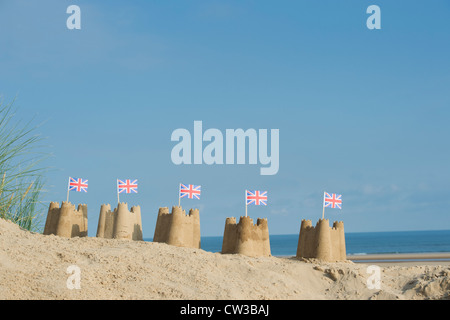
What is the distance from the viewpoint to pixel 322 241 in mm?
15555

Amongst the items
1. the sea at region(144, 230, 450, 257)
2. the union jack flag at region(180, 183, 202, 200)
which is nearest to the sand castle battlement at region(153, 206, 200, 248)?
the union jack flag at region(180, 183, 202, 200)

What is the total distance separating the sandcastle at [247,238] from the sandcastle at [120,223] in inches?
113

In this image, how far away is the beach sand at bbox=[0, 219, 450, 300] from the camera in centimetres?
1074

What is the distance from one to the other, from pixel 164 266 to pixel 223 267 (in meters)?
1.48

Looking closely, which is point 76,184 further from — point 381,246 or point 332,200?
point 381,246

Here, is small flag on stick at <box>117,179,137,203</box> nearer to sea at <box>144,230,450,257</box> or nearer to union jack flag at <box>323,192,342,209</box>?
union jack flag at <box>323,192,342,209</box>

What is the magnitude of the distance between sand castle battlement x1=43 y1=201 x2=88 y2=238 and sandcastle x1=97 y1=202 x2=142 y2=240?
0.64 metres

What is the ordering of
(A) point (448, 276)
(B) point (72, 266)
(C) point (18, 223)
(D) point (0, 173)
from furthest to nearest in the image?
(C) point (18, 223) < (D) point (0, 173) < (A) point (448, 276) < (B) point (72, 266)

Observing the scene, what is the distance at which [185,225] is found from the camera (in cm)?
1546

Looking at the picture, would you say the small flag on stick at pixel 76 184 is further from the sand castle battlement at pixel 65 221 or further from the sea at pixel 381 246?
the sea at pixel 381 246

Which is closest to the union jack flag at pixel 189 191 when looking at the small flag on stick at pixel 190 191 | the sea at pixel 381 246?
the small flag on stick at pixel 190 191
